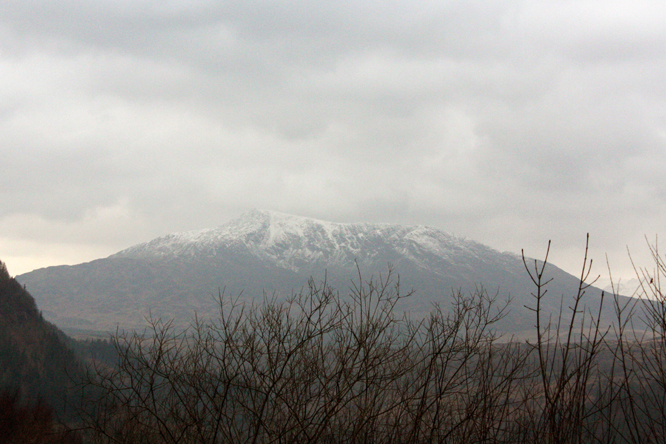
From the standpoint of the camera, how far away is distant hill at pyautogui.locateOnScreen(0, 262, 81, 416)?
14609 cm

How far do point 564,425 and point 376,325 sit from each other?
11.7 ft

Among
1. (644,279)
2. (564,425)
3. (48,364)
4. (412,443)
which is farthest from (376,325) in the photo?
(48,364)

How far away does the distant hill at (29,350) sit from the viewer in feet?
479

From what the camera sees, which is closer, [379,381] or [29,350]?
[379,381]

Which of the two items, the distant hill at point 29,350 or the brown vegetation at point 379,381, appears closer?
the brown vegetation at point 379,381

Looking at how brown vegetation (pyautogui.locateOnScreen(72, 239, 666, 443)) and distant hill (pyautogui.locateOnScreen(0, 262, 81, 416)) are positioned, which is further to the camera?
distant hill (pyautogui.locateOnScreen(0, 262, 81, 416))

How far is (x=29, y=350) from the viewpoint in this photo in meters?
164

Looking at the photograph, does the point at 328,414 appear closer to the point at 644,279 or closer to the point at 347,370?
the point at 347,370

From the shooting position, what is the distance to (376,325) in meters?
10.0

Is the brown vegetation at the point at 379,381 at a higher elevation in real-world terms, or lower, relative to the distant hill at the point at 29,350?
higher

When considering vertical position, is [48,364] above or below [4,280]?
below

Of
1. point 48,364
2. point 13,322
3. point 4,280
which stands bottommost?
point 48,364

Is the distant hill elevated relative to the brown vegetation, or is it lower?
lower

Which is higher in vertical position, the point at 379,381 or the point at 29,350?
the point at 379,381
